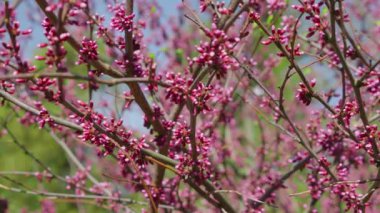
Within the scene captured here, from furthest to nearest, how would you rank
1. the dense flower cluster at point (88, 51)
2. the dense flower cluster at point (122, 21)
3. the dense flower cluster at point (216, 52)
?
the dense flower cluster at point (122, 21) → the dense flower cluster at point (88, 51) → the dense flower cluster at point (216, 52)

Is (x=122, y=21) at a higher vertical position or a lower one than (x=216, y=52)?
higher

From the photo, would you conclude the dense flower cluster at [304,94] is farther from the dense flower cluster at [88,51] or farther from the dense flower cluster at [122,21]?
the dense flower cluster at [88,51]

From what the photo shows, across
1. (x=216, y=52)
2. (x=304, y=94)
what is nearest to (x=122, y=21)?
(x=216, y=52)

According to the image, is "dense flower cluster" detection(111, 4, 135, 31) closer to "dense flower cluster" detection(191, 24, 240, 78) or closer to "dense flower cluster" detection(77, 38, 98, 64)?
"dense flower cluster" detection(77, 38, 98, 64)

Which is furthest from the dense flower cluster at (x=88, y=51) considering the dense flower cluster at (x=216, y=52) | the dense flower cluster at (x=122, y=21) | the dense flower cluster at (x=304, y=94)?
the dense flower cluster at (x=304, y=94)

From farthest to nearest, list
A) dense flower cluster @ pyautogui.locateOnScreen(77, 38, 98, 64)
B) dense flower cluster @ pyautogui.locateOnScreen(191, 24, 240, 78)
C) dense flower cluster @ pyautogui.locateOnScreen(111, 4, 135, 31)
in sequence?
dense flower cluster @ pyautogui.locateOnScreen(111, 4, 135, 31)
dense flower cluster @ pyautogui.locateOnScreen(77, 38, 98, 64)
dense flower cluster @ pyautogui.locateOnScreen(191, 24, 240, 78)

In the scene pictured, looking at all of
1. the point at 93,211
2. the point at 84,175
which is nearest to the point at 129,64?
the point at 84,175

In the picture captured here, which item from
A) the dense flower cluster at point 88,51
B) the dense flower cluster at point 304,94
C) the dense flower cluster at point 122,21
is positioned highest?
the dense flower cluster at point 122,21

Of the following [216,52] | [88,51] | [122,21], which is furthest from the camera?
[122,21]

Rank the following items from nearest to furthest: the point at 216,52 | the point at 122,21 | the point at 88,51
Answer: the point at 216,52
the point at 88,51
the point at 122,21

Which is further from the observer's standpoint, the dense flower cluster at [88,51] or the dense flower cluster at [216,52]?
the dense flower cluster at [88,51]

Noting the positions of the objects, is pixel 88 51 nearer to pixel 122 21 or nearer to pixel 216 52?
pixel 122 21

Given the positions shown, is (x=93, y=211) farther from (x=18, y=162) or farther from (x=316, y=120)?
(x=316, y=120)

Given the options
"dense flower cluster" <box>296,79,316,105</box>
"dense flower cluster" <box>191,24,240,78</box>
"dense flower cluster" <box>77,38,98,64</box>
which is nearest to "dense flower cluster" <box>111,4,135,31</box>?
"dense flower cluster" <box>77,38,98,64</box>
